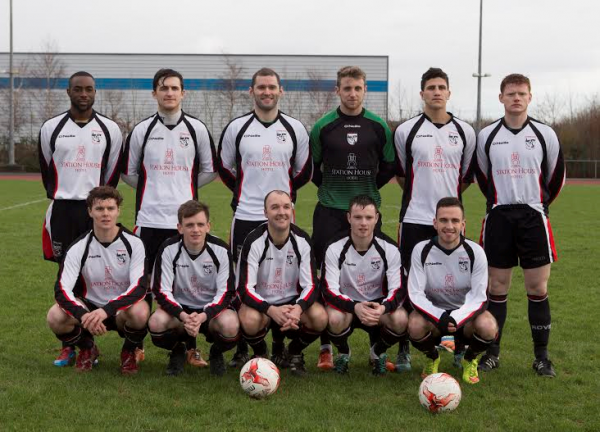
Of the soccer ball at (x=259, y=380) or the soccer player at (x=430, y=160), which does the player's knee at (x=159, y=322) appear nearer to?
the soccer ball at (x=259, y=380)

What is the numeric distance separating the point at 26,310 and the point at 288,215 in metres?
3.09

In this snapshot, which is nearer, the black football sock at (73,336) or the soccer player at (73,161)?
the black football sock at (73,336)

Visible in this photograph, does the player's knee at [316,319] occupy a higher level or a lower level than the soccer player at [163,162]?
lower

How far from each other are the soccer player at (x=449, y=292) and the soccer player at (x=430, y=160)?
0.22 metres

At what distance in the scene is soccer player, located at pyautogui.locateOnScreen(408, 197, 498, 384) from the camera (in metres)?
4.17

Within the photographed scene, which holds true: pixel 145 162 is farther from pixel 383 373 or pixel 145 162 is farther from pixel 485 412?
pixel 485 412

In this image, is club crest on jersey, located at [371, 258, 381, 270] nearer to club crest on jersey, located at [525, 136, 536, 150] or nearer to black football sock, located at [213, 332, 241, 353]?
black football sock, located at [213, 332, 241, 353]

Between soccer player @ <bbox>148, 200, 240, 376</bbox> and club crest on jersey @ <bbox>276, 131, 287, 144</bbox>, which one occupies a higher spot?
club crest on jersey @ <bbox>276, 131, 287, 144</bbox>

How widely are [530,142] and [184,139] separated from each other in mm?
2366

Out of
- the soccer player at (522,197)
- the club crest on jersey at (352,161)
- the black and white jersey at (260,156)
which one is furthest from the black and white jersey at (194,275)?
the soccer player at (522,197)

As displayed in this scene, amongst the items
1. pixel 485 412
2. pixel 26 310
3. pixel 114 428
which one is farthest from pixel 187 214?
pixel 26 310

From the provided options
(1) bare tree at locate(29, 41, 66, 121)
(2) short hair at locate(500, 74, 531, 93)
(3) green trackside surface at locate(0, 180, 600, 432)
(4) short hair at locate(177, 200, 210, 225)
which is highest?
(1) bare tree at locate(29, 41, 66, 121)

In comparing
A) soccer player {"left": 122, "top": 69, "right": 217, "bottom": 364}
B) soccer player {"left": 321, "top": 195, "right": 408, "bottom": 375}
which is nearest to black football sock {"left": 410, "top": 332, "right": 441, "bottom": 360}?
soccer player {"left": 321, "top": 195, "right": 408, "bottom": 375}

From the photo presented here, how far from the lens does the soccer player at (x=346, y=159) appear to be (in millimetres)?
4684
